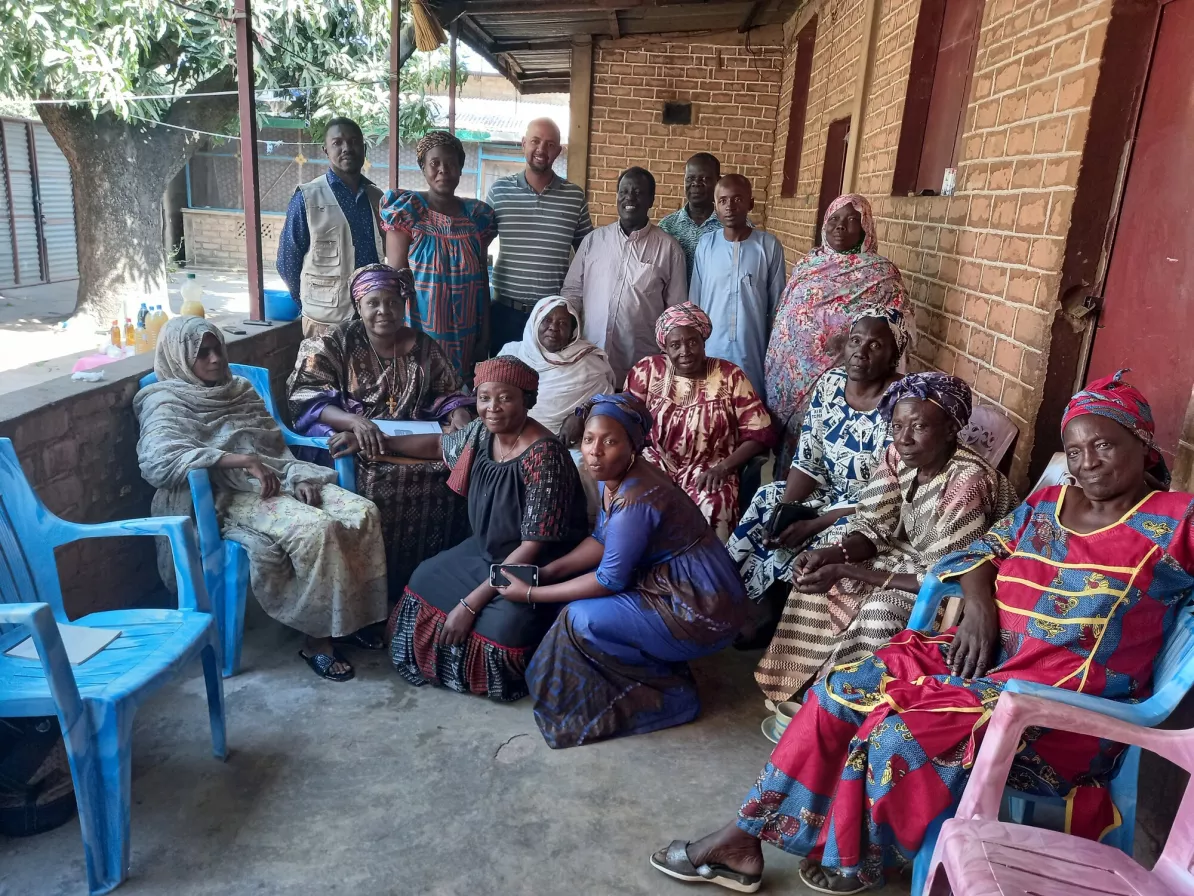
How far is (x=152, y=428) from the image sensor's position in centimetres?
302

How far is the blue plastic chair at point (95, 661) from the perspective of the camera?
1982 mm

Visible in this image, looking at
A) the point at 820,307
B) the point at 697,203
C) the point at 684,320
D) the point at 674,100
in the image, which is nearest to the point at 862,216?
the point at 820,307

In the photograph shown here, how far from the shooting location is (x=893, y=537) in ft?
9.48

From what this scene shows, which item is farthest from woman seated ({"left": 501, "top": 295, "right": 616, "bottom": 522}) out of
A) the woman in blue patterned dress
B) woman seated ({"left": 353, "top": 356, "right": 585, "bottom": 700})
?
woman seated ({"left": 353, "top": 356, "right": 585, "bottom": 700})

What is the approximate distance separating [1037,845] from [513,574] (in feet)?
5.77

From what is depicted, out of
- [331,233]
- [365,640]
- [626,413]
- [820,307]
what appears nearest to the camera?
[626,413]

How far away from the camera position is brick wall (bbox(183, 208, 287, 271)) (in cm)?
1730

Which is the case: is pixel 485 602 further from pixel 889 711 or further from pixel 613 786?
pixel 889 711

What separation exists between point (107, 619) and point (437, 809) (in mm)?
1054

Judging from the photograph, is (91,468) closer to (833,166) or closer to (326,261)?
(326,261)

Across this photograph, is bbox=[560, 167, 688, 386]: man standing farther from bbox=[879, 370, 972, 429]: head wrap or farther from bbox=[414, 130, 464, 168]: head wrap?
bbox=[879, 370, 972, 429]: head wrap

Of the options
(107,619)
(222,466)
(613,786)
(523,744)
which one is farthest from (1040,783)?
(222,466)

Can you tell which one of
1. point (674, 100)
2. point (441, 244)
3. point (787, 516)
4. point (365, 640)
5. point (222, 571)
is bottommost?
point (365, 640)

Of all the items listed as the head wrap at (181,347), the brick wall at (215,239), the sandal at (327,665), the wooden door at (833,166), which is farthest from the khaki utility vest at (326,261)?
the brick wall at (215,239)
